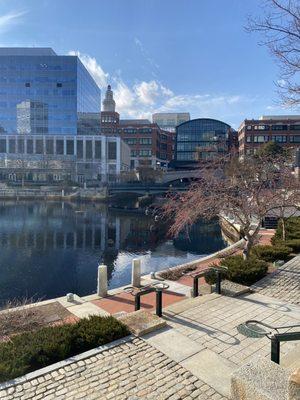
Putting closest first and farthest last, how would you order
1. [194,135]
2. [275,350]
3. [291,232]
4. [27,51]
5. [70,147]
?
[275,350] → [291,232] → [70,147] → [27,51] → [194,135]

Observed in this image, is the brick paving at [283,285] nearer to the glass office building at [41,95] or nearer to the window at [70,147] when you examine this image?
the window at [70,147]

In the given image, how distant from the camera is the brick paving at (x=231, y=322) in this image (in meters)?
7.92

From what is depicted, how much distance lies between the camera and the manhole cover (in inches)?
340

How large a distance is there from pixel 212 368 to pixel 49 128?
108m

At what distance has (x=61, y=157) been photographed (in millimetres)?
103312

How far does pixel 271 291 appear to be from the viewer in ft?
40.4

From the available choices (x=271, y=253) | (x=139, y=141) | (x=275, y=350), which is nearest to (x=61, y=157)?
(x=139, y=141)

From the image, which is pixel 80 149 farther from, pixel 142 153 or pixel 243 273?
pixel 243 273

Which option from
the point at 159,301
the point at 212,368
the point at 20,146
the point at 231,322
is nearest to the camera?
the point at 212,368

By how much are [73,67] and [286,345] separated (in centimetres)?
11022

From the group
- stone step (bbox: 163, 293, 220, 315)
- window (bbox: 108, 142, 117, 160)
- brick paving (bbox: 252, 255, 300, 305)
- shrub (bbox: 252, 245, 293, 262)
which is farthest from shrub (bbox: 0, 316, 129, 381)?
window (bbox: 108, 142, 117, 160)

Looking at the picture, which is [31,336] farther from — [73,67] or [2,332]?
[73,67]

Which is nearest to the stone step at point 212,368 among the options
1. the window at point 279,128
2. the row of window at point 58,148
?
the row of window at point 58,148

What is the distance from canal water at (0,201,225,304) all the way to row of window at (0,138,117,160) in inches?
2051
